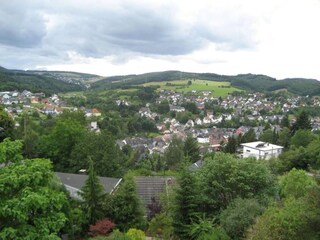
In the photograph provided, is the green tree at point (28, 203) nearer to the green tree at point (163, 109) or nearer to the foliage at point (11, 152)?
the foliage at point (11, 152)

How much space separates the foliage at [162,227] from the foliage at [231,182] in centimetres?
190

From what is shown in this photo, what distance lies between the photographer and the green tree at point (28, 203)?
7.68 metres

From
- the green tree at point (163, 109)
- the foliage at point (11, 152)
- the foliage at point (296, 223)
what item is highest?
the foliage at point (11, 152)

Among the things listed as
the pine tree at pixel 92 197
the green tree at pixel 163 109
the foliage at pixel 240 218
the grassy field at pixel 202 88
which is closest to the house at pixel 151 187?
the pine tree at pixel 92 197

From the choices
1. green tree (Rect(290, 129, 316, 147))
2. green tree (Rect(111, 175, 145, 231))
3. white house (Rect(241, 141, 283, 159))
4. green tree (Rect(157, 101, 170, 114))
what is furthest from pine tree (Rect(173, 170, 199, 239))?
green tree (Rect(157, 101, 170, 114))

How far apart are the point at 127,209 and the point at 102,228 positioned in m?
1.85

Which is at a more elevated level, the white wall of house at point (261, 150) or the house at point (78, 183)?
the house at point (78, 183)

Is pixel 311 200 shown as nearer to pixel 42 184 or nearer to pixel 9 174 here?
pixel 42 184

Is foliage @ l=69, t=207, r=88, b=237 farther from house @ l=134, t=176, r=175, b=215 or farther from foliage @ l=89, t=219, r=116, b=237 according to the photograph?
house @ l=134, t=176, r=175, b=215

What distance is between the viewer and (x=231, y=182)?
56.4ft

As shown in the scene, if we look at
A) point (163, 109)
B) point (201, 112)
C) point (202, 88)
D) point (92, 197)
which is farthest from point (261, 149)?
point (202, 88)

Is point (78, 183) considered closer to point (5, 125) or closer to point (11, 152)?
point (5, 125)

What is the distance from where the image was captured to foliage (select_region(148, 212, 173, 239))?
16500 mm

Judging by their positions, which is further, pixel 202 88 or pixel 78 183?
pixel 202 88
